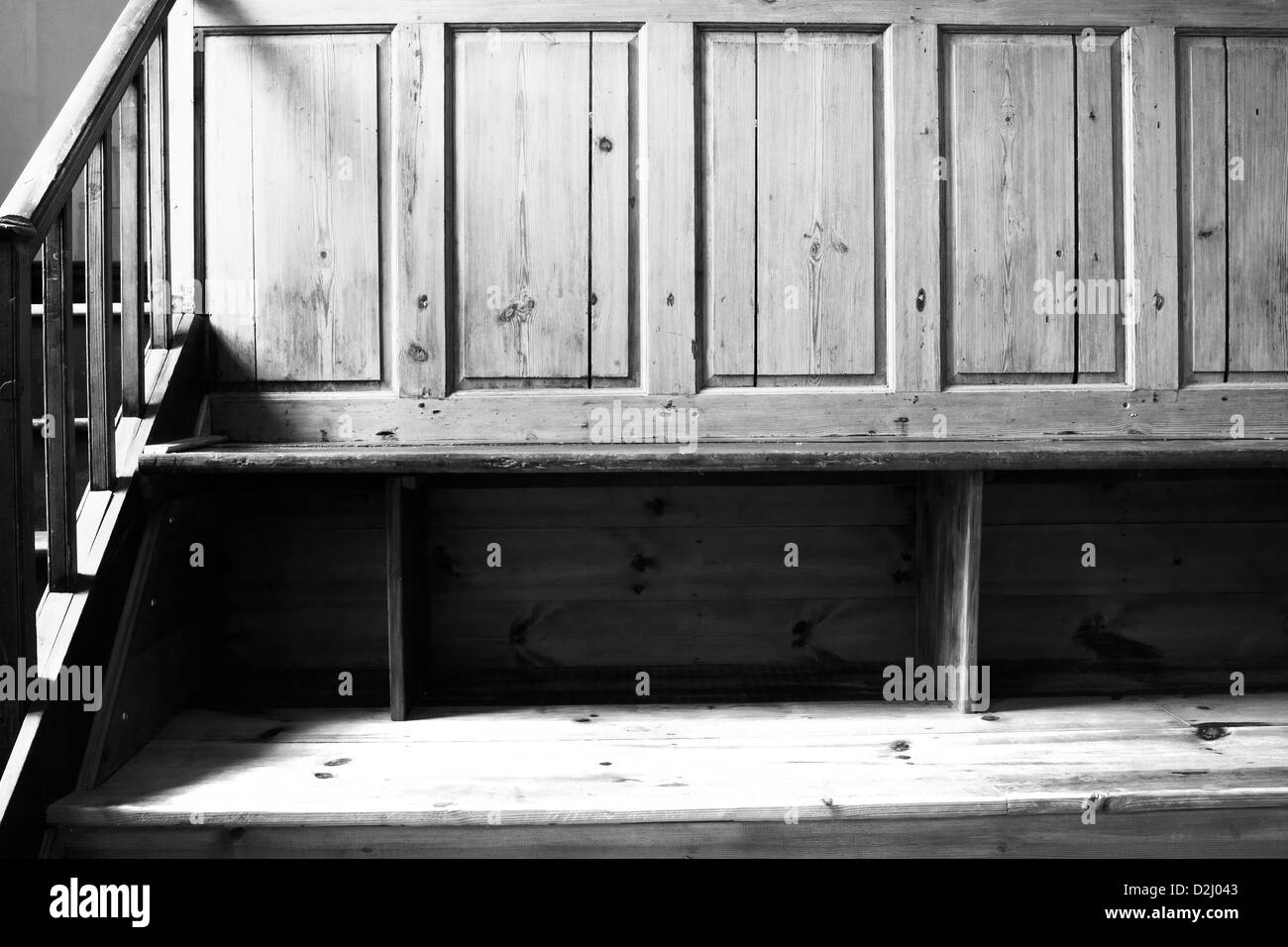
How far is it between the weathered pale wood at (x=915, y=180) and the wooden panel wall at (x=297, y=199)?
121cm

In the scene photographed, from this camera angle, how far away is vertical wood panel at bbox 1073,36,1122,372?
84.6 inches

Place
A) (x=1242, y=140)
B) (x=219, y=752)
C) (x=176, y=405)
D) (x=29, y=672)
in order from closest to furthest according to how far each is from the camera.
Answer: (x=29, y=672)
(x=219, y=752)
(x=176, y=405)
(x=1242, y=140)

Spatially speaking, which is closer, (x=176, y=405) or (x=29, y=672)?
(x=29, y=672)

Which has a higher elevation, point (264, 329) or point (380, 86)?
point (380, 86)

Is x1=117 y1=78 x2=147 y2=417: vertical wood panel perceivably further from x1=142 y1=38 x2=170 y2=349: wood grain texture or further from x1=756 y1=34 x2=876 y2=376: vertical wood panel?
x1=756 y1=34 x2=876 y2=376: vertical wood panel

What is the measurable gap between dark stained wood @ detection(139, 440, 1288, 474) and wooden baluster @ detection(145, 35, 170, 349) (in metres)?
0.42

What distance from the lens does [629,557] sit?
2.29m

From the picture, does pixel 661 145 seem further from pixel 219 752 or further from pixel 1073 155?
pixel 219 752

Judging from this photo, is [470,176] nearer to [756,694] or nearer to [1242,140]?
[756,694]

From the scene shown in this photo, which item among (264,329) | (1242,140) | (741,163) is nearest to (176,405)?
(264,329)

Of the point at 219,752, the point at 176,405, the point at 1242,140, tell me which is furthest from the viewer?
the point at 1242,140

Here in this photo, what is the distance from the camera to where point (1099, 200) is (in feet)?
7.07

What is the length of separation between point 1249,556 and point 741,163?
1.63 metres

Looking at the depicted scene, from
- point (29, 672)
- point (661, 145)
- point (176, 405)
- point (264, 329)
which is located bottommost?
point (29, 672)
